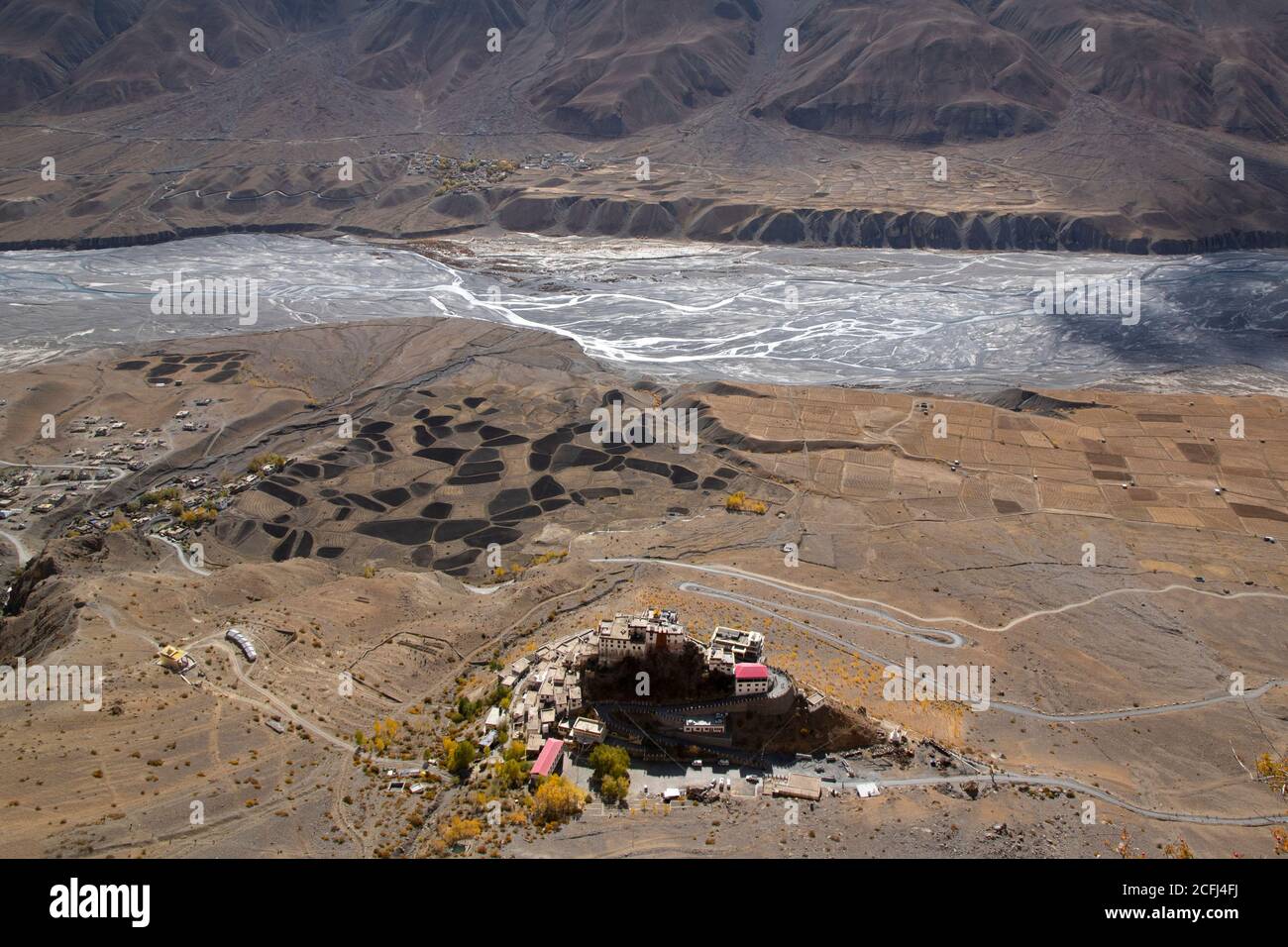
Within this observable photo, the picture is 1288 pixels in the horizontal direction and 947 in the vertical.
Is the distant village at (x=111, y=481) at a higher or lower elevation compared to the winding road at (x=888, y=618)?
higher

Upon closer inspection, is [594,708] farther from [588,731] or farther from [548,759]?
[548,759]

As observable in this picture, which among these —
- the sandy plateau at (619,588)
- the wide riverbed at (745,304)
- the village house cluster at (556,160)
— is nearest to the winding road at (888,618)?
the sandy plateau at (619,588)

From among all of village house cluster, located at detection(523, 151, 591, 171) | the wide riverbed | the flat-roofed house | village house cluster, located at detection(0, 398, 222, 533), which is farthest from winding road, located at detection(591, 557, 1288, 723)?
village house cluster, located at detection(523, 151, 591, 171)

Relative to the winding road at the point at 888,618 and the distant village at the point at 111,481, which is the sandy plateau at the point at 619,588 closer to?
the winding road at the point at 888,618

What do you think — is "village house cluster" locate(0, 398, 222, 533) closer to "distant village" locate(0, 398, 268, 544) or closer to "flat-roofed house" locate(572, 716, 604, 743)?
"distant village" locate(0, 398, 268, 544)

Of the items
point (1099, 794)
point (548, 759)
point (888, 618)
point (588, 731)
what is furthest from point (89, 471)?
point (1099, 794)

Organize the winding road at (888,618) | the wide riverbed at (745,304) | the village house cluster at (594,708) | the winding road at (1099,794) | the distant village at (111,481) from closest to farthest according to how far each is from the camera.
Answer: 1. the winding road at (1099,794)
2. the village house cluster at (594,708)
3. the winding road at (888,618)
4. the distant village at (111,481)
5. the wide riverbed at (745,304)

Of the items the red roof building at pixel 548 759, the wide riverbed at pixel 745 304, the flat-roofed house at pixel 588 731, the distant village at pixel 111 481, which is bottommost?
the red roof building at pixel 548 759
